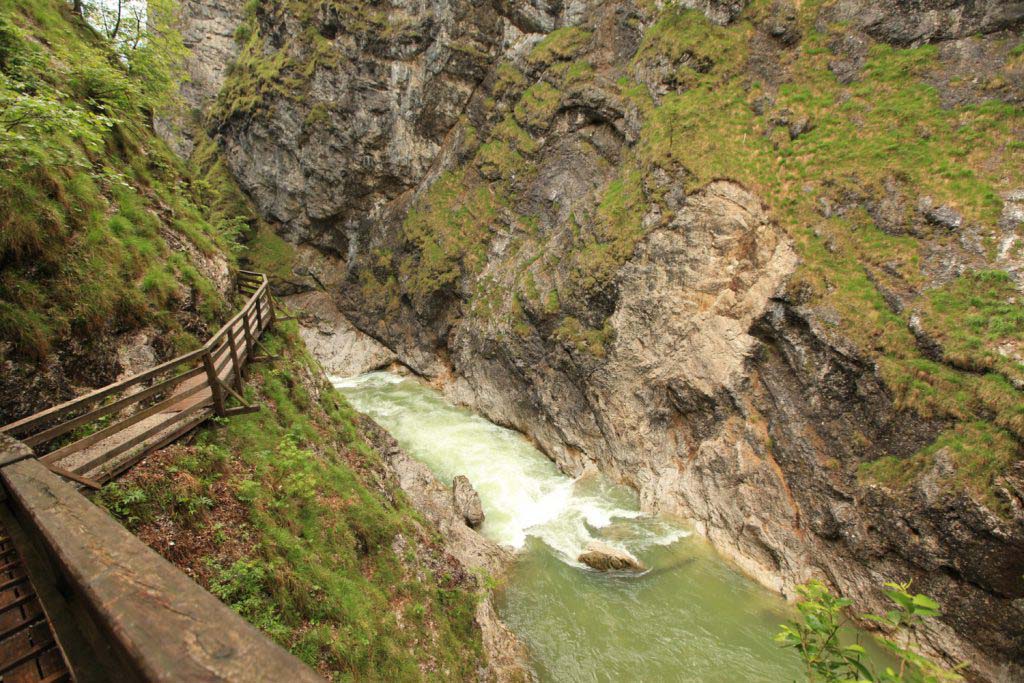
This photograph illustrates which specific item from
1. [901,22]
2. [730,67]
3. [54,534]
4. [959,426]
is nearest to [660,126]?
[730,67]

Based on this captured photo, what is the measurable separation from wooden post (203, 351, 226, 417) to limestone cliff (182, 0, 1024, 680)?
42.7 ft

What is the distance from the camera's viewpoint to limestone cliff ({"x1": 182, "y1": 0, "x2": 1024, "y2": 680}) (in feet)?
34.9

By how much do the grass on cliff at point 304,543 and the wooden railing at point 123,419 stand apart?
28 centimetres

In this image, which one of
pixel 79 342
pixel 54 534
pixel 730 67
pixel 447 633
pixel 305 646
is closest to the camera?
pixel 54 534

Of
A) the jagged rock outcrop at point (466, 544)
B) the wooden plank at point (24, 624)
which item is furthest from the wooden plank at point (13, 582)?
the jagged rock outcrop at point (466, 544)

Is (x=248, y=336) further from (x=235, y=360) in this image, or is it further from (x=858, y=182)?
(x=858, y=182)

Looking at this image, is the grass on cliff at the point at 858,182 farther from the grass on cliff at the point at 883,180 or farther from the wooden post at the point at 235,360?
the wooden post at the point at 235,360

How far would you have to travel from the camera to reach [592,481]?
647 inches

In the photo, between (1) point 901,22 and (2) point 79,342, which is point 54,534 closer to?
(2) point 79,342

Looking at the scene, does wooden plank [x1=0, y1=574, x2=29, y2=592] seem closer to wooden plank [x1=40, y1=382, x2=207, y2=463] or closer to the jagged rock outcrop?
wooden plank [x1=40, y1=382, x2=207, y2=463]

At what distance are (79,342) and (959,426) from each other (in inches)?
705

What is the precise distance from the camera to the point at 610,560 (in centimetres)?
1200

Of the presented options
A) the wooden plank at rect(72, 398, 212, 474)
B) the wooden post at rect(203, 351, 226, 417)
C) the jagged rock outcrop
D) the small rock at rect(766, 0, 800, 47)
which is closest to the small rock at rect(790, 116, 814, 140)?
the small rock at rect(766, 0, 800, 47)

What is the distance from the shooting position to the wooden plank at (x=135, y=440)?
499 cm
